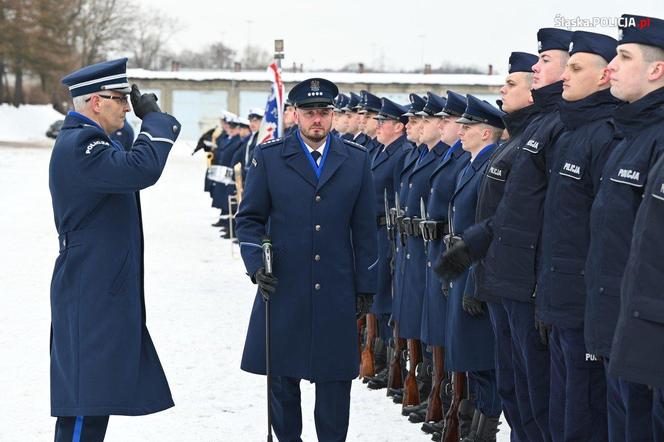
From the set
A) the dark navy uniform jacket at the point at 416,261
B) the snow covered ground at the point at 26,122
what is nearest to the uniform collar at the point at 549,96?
the dark navy uniform jacket at the point at 416,261

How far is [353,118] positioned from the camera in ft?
37.3

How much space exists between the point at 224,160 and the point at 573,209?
16500mm

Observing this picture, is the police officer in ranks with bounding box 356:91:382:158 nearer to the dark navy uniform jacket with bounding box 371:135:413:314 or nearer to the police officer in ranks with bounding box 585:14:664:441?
the dark navy uniform jacket with bounding box 371:135:413:314

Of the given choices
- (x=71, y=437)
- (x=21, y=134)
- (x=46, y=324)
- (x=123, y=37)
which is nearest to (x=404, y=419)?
(x=71, y=437)

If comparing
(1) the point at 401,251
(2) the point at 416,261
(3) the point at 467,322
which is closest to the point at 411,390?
(2) the point at 416,261

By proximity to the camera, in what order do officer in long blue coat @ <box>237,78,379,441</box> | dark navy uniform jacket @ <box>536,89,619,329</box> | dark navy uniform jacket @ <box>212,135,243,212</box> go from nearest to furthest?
dark navy uniform jacket @ <box>536,89,619,329</box>
officer in long blue coat @ <box>237,78,379,441</box>
dark navy uniform jacket @ <box>212,135,243,212</box>

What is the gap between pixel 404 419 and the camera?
7391 millimetres

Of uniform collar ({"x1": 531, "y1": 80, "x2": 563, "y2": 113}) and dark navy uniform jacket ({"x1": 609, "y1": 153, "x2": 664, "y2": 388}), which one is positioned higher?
uniform collar ({"x1": 531, "y1": 80, "x2": 563, "y2": 113})

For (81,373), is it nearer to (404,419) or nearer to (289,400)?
(289,400)

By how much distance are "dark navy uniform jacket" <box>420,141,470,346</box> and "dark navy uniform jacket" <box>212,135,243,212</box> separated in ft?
42.8

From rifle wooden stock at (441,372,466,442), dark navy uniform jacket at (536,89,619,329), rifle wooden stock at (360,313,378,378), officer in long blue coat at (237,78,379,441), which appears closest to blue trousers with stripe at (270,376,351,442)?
officer in long blue coat at (237,78,379,441)

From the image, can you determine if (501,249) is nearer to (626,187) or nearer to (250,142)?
(626,187)

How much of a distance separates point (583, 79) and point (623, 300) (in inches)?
59.4

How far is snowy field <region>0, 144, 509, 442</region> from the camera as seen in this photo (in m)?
7.06
